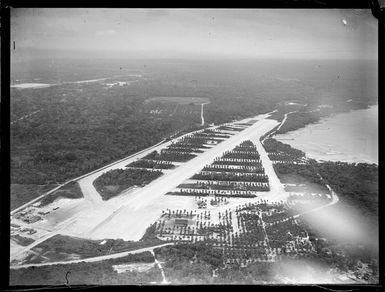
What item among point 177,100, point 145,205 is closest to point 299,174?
point 145,205

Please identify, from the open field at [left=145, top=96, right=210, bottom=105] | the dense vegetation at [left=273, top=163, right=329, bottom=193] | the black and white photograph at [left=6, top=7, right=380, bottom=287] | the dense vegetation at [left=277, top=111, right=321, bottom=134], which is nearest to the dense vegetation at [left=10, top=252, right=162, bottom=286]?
the black and white photograph at [left=6, top=7, right=380, bottom=287]

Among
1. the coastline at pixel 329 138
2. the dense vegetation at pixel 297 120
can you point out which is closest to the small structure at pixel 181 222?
the coastline at pixel 329 138

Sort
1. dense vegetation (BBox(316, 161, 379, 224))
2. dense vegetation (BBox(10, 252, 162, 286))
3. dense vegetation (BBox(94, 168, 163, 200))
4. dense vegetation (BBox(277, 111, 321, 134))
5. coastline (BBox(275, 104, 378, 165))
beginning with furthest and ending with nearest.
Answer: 1. dense vegetation (BBox(277, 111, 321, 134))
2. dense vegetation (BBox(94, 168, 163, 200))
3. coastline (BBox(275, 104, 378, 165))
4. dense vegetation (BBox(10, 252, 162, 286))
5. dense vegetation (BBox(316, 161, 379, 224))

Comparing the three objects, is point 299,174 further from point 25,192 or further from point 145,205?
point 25,192

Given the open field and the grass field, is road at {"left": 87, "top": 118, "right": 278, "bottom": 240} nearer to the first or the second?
the grass field

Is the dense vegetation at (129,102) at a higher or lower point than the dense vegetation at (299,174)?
higher

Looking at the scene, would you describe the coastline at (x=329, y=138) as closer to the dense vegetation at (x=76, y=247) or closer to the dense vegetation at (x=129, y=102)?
the dense vegetation at (x=129, y=102)

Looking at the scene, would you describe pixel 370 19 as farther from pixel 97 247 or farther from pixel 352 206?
pixel 97 247

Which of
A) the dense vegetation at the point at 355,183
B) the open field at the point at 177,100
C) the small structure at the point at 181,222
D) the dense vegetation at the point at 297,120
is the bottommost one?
the small structure at the point at 181,222

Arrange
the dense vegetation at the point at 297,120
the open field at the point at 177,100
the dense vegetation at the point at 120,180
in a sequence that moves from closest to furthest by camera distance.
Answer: the dense vegetation at the point at 120,180 < the dense vegetation at the point at 297,120 < the open field at the point at 177,100
